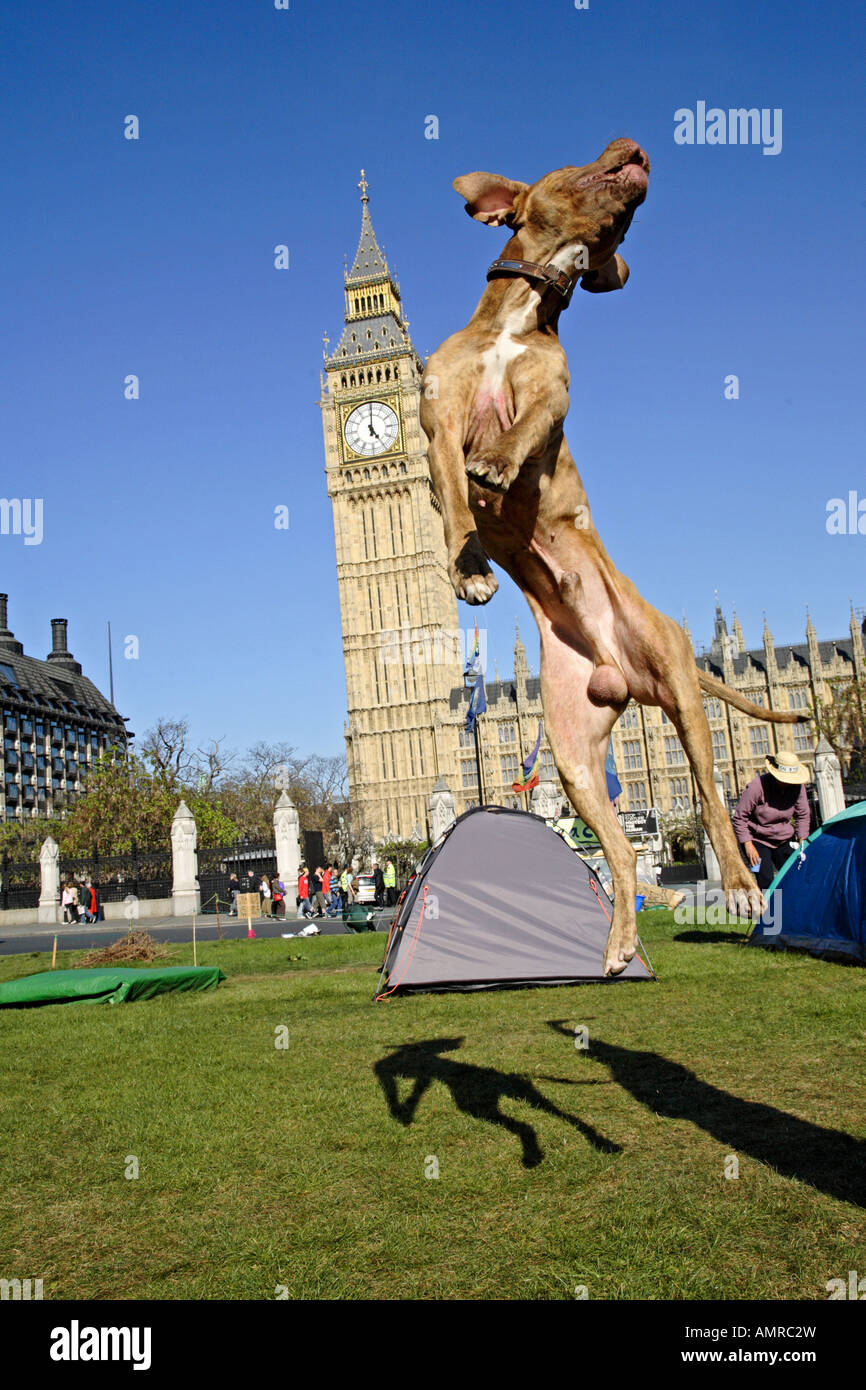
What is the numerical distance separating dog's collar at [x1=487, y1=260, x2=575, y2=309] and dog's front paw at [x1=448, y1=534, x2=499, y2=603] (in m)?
0.82

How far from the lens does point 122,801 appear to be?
150 ft

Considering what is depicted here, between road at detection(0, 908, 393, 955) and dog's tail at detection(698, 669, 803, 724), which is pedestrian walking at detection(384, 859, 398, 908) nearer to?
road at detection(0, 908, 393, 955)

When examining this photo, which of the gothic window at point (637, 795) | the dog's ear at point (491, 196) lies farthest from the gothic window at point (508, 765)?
the dog's ear at point (491, 196)

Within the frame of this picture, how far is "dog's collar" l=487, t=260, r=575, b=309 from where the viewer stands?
276 cm

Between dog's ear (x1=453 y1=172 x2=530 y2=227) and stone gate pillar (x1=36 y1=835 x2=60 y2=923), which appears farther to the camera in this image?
stone gate pillar (x1=36 y1=835 x2=60 y2=923)

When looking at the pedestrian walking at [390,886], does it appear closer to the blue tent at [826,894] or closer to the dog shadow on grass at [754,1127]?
the blue tent at [826,894]

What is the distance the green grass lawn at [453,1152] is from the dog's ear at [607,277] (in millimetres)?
3211

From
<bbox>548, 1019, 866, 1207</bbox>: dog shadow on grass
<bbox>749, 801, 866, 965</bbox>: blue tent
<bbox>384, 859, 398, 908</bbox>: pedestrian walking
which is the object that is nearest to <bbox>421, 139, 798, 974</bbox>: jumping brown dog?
<bbox>548, 1019, 866, 1207</bbox>: dog shadow on grass

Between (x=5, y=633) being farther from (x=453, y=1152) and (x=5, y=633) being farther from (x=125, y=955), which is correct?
(x=453, y=1152)

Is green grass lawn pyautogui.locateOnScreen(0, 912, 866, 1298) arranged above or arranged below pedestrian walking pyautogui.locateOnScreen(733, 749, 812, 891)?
below

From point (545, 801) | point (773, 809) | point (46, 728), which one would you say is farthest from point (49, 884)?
point (46, 728)

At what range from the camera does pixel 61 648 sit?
113375mm
